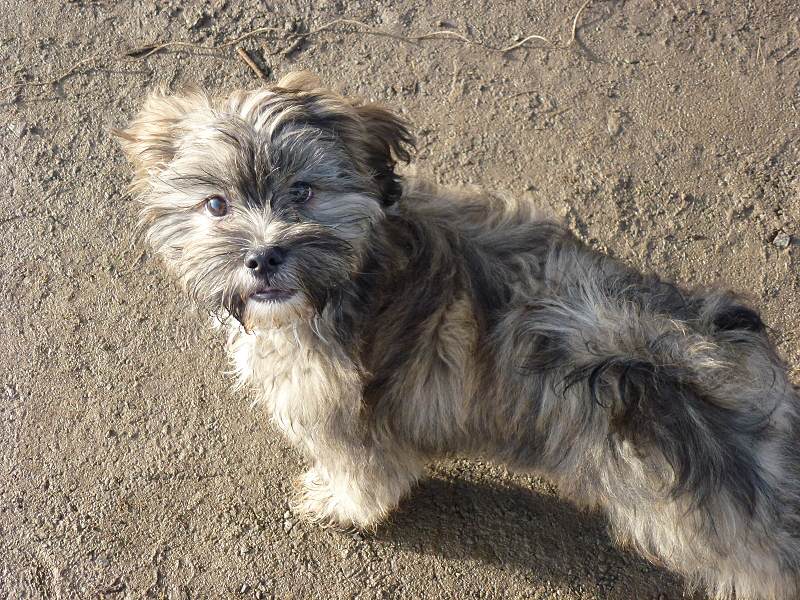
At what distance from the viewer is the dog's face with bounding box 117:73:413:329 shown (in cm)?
256

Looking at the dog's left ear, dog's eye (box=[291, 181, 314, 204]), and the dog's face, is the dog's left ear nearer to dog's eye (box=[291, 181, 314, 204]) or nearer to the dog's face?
the dog's face

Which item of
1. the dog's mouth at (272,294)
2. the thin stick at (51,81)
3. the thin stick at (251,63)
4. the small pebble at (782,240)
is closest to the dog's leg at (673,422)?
the dog's mouth at (272,294)

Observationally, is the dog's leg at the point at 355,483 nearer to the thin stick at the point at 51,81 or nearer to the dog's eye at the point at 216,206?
the dog's eye at the point at 216,206

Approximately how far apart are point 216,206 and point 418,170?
7.34 ft

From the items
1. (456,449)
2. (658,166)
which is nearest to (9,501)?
(456,449)

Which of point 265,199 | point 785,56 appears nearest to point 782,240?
point 785,56

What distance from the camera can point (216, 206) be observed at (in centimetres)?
269

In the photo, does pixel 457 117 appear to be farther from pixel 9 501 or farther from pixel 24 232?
pixel 9 501

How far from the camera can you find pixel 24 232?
4.78 metres

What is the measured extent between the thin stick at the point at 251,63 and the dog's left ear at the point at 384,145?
2.31 metres

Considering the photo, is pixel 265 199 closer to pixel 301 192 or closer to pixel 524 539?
pixel 301 192

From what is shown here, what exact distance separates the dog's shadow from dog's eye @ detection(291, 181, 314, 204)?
2.17 m

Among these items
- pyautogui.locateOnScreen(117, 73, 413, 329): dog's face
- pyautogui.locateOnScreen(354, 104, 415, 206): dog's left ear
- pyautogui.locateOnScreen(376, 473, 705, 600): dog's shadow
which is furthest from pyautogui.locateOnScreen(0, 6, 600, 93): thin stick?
pyautogui.locateOnScreen(376, 473, 705, 600): dog's shadow

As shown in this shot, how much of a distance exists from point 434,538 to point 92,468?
7.06 feet
